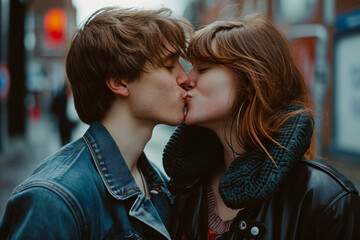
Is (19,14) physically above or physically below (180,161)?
above

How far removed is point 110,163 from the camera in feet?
5.90

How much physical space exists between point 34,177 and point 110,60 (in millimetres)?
693

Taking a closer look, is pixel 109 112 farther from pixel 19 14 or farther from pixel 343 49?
pixel 19 14

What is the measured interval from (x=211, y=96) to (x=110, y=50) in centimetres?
59

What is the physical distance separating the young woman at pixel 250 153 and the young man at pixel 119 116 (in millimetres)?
151

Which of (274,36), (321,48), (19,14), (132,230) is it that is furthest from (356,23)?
(19,14)

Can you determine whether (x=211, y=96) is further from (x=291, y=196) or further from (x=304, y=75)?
(x=304, y=75)

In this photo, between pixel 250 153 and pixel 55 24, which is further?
pixel 55 24

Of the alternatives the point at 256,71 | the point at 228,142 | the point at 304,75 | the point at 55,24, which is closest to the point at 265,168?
the point at 228,142

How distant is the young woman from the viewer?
1.60 metres

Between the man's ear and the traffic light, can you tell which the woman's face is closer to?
the man's ear

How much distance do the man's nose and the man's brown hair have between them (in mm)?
155

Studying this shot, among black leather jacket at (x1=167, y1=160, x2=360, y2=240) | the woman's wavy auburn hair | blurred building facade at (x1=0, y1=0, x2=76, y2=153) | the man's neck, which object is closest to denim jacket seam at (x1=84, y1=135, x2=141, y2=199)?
the man's neck

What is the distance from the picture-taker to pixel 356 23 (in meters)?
5.18
